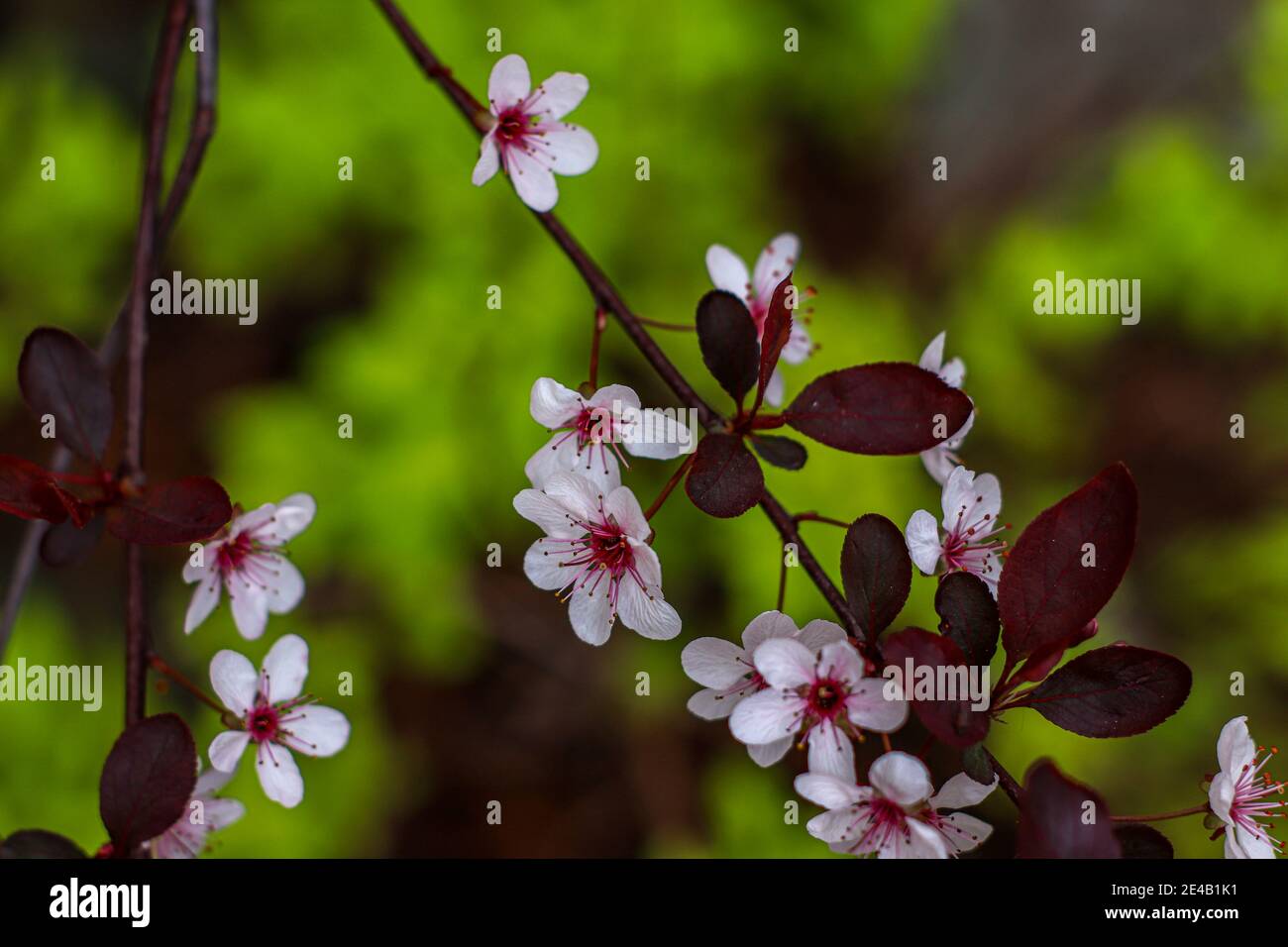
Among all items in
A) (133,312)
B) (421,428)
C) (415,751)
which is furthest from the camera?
(415,751)

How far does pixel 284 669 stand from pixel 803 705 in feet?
1.69

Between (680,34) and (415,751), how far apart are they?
1.95 meters

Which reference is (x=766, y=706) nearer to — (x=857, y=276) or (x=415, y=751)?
(x=415, y=751)

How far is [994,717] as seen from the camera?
0.90m

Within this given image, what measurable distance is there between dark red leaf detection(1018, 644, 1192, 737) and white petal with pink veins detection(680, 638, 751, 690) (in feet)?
0.78

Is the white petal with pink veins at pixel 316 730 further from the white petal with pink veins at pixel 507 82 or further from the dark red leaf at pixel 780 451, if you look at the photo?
the white petal with pink veins at pixel 507 82

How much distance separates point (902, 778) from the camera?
0.80 metres

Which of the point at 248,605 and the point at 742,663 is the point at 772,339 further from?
the point at 248,605

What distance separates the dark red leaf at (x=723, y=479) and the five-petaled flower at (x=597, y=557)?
0.05m

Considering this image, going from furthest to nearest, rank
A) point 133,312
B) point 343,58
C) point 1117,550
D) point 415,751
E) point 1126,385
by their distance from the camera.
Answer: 1. point 1126,385
2. point 415,751
3. point 343,58
4. point 133,312
5. point 1117,550

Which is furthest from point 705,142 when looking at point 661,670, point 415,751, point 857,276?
point 415,751

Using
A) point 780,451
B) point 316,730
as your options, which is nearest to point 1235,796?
point 780,451

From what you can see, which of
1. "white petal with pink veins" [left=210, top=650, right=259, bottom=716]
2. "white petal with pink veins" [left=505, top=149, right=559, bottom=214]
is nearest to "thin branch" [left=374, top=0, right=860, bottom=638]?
"white petal with pink veins" [left=505, top=149, right=559, bottom=214]
